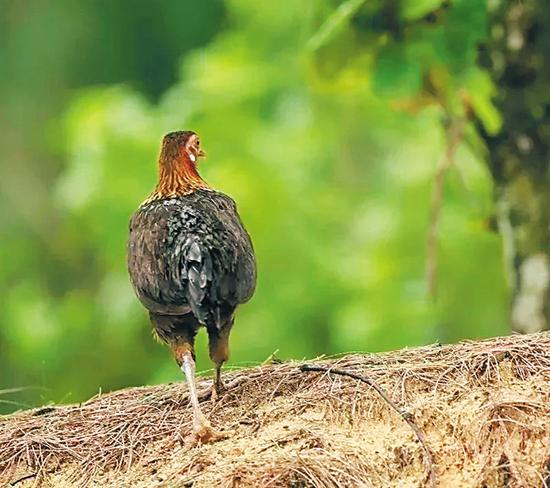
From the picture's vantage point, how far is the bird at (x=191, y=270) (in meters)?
5.54

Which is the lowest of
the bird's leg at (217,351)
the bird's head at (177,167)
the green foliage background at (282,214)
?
the bird's leg at (217,351)

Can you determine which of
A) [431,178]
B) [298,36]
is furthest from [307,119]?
[431,178]

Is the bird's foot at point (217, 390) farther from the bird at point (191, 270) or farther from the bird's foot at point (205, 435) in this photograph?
the bird's foot at point (205, 435)

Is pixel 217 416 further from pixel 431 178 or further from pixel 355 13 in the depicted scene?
pixel 431 178

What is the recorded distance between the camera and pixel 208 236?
18.6 feet

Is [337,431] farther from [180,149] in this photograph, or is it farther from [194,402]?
[180,149]

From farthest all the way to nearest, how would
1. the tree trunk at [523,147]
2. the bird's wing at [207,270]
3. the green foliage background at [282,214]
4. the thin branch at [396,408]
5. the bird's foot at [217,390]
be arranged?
the green foliage background at [282,214] < the tree trunk at [523,147] < the bird's foot at [217,390] < the bird's wing at [207,270] < the thin branch at [396,408]

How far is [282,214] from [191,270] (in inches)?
220

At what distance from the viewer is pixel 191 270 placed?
553cm

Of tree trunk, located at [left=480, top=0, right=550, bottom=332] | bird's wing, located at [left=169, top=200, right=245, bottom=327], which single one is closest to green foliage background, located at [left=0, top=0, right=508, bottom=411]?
tree trunk, located at [left=480, top=0, right=550, bottom=332]

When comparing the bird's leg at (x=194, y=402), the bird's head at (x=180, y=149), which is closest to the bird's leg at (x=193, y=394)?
the bird's leg at (x=194, y=402)

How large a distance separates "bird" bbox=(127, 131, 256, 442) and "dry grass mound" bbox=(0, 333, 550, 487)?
254 millimetres

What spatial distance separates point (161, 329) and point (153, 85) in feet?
36.3

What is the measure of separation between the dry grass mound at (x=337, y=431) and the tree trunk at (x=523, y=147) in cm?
180
